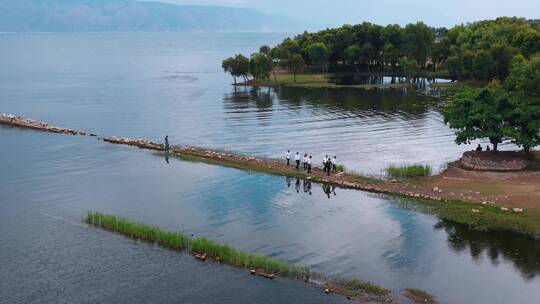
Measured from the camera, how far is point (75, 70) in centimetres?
19675

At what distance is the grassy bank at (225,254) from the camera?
116ft

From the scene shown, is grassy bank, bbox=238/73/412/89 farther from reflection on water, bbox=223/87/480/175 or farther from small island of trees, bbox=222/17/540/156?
reflection on water, bbox=223/87/480/175

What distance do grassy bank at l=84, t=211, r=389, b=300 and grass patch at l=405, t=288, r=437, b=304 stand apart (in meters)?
1.30

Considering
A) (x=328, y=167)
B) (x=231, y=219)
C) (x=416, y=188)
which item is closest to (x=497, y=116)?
(x=416, y=188)

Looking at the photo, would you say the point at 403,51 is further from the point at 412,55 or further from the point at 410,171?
the point at 410,171

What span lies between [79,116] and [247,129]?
30987 mm

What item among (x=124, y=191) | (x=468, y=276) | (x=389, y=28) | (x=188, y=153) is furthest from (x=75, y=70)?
(x=468, y=276)

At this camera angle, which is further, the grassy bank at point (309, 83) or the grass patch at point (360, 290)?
the grassy bank at point (309, 83)

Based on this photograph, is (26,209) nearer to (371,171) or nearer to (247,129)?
(371,171)

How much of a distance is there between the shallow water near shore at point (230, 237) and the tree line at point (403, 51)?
82747 mm

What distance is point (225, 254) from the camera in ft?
130

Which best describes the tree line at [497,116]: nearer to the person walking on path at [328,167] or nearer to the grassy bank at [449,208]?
the grassy bank at [449,208]

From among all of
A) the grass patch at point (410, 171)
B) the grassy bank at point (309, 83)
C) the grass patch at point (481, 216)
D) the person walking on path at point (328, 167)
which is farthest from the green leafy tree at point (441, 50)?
the grass patch at point (481, 216)

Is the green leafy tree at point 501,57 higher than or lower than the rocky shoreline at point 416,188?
higher
